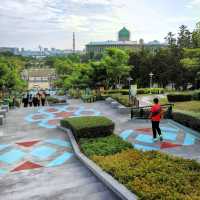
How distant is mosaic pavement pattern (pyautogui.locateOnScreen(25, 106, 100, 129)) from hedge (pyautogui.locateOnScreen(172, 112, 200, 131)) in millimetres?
5731

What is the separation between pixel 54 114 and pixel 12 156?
28.6 ft

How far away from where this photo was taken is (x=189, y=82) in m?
48.8

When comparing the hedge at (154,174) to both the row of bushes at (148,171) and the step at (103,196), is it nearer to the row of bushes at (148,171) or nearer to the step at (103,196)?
the row of bushes at (148,171)

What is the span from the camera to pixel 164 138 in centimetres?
1261

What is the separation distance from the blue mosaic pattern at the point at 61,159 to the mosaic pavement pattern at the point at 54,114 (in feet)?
16.7

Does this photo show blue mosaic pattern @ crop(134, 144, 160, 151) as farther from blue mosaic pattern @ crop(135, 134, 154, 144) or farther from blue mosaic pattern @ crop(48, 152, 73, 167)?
blue mosaic pattern @ crop(48, 152, 73, 167)

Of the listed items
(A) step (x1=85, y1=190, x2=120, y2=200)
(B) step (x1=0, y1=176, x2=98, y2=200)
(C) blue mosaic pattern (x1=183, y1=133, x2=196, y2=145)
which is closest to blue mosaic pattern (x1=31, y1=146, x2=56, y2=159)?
(B) step (x1=0, y1=176, x2=98, y2=200)

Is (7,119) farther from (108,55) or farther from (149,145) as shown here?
(108,55)

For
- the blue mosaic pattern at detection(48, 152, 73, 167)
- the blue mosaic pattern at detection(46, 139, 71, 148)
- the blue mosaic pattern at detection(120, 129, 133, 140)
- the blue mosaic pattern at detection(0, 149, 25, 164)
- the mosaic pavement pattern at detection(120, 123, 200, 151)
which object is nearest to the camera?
the blue mosaic pattern at detection(48, 152, 73, 167)

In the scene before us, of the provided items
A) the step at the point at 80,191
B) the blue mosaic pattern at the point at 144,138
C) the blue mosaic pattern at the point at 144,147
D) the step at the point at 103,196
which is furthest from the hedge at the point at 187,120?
the step at the point at 103,196

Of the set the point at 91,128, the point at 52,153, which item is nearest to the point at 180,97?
the point at 91,128

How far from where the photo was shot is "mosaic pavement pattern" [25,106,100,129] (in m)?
16.8

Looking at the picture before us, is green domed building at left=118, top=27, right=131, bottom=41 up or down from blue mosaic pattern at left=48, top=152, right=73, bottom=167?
up

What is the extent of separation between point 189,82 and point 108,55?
1854 centimetres
